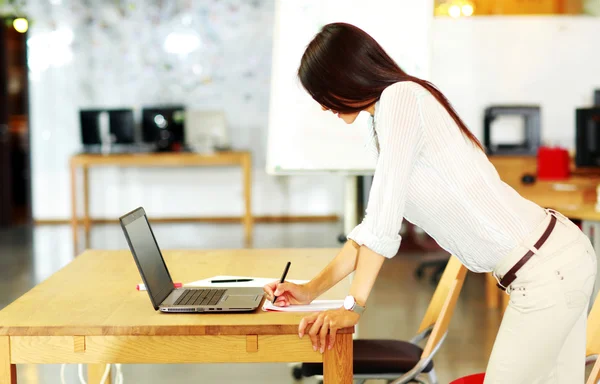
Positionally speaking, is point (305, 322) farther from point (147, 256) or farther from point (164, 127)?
point (164, 127)

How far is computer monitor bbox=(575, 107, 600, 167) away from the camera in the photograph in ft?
15.6

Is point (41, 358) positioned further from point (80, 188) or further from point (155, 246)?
point (80, 188)

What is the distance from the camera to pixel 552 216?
5.19 ft

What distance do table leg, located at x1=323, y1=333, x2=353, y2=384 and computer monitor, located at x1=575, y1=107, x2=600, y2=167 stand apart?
3.59m

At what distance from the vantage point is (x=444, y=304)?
2.12 meters

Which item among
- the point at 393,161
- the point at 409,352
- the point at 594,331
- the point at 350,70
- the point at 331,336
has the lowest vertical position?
the point at 409,352

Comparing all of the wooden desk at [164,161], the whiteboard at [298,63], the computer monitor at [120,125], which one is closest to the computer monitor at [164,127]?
Answer: the computer monitor at [120,125]

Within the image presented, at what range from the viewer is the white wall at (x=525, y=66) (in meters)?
7.82

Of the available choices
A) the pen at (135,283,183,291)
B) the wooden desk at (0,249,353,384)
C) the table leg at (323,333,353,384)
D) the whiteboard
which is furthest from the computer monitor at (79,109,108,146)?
the table leg at (323,333,353,384)

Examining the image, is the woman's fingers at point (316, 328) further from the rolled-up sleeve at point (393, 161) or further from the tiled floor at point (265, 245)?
the tiled floor at point (265, 245)

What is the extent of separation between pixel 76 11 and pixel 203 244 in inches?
126

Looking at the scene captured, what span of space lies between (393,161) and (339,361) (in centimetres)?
46

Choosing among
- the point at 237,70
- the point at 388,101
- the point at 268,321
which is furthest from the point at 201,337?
the point at 237,70

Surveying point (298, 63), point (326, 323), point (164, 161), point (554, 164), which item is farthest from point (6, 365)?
point (164, 161)
